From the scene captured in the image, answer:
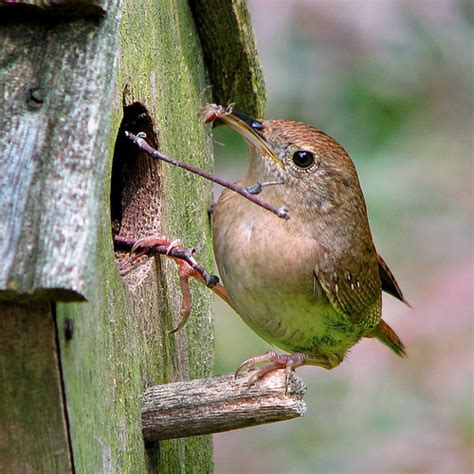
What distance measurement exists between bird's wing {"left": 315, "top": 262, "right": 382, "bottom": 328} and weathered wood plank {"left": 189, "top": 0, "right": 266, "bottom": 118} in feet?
2.34

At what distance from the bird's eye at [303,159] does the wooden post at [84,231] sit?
0.35 meters

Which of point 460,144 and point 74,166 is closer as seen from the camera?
point 74,166

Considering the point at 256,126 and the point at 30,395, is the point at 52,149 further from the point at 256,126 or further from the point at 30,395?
the point at 256,126

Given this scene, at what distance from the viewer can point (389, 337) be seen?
406 centimetres

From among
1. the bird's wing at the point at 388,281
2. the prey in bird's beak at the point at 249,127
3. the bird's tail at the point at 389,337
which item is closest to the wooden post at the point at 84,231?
the prey in bird's beak at the point at 249,127

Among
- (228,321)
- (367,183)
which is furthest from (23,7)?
(367,183)

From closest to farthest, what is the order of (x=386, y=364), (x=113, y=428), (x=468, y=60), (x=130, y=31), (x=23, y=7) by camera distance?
(x=23, y=7), (x=113, y=428), (x=130, y=31), (x=386, y=364), (x=468, y=60)

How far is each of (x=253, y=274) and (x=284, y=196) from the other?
0.96ft

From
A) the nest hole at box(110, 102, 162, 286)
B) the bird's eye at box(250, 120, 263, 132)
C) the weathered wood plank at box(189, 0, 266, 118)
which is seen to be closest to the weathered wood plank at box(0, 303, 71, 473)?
the nest hole at box(110, 102, 162, 286)

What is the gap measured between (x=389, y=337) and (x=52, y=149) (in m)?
2.51

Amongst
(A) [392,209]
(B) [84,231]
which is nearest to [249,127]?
(B) [84,231]

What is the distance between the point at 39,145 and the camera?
1770 mm

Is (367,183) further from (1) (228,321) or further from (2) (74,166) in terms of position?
(2) (74,166)

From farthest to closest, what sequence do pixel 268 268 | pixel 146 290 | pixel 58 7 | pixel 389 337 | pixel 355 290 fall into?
pixel 389 337 < pixel 355 290 < pixel 268 268 < pixel 146 290 < pixel 58 7
